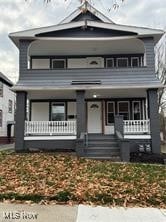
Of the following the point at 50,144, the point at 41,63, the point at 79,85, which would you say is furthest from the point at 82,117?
the point at 41,63

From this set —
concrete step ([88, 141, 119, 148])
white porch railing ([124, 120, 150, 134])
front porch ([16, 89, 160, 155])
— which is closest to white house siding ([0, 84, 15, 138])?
front porch ([16, 89, 160, 155])

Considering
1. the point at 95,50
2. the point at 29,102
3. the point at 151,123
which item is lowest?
the point at 151,123

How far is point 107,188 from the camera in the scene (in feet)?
26.2

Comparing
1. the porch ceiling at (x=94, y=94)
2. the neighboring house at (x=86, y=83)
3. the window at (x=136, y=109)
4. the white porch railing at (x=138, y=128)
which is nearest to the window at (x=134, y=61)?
the neighboring house at (x=86, y=83)

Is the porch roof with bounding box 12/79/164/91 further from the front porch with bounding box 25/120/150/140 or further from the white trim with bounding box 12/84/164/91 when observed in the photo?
the front porch with bounding box 25/120/150/140

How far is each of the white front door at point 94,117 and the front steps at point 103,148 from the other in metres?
2.89

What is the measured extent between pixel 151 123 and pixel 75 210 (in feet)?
38.0

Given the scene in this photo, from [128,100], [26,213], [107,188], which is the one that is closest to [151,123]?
[128,100]

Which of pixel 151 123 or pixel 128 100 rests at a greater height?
pixel 128 100

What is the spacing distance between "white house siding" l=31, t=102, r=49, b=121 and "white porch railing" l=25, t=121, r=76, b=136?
253cm

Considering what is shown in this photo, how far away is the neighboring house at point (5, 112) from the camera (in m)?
34.3

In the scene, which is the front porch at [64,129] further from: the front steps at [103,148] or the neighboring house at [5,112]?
the neighboring house at [5,112]

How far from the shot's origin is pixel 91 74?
18109 millimetres

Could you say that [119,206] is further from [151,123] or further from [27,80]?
[27,80]
